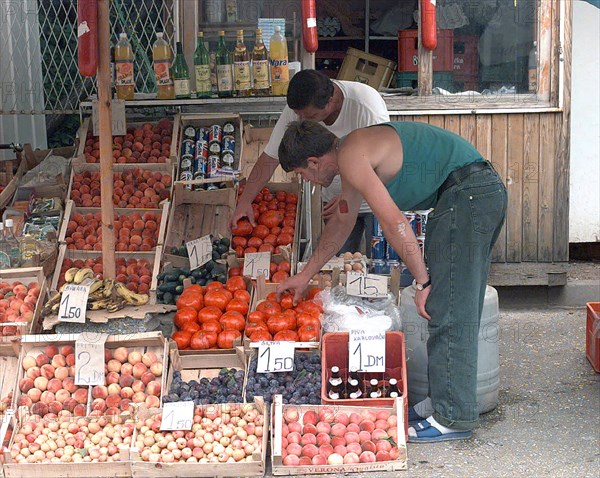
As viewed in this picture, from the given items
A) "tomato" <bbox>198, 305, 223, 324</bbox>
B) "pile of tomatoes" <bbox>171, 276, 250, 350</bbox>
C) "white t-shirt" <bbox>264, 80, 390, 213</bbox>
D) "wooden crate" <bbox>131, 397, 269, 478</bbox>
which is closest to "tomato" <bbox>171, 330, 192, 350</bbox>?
"pile of tomatoes" <bbox>171, 276, 250, 350</bbox>

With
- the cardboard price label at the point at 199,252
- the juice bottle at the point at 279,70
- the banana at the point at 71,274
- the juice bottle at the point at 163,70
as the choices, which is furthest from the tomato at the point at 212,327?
the juice bottle at the point at 163,70

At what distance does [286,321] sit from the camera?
4.43m

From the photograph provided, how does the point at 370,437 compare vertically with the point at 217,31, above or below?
below

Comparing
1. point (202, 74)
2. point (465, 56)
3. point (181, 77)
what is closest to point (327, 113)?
point (202, 74)

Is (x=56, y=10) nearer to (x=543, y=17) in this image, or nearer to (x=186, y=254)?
(x=186, y=254)

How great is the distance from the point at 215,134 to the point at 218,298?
184cm

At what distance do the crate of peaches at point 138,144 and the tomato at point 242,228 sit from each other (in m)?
0.90

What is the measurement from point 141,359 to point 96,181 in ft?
6.72

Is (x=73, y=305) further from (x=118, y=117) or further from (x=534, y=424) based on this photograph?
(x=534, y=424)

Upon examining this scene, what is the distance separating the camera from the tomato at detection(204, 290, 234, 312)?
184 inches

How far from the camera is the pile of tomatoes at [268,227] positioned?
5328 mm

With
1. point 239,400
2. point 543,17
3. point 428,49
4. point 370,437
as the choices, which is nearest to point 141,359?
point 239,400

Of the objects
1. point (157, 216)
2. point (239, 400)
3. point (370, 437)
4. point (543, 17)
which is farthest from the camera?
point (543, 17)

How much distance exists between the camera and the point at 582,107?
700 centimetres
